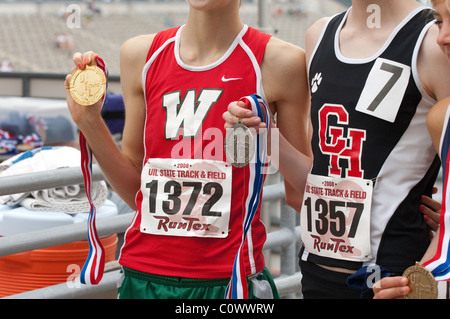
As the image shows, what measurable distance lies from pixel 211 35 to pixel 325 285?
74 cm

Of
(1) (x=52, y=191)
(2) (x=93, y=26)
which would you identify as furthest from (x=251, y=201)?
(2) (x=93, y=26)

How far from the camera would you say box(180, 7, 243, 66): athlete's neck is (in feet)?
6.07

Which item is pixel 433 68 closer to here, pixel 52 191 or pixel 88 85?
pixel 88 85

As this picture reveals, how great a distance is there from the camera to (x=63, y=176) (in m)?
2.70

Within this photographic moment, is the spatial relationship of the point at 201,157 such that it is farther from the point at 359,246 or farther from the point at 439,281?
the point at 439,281

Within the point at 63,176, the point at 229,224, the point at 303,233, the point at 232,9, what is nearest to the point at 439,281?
the point at 303,233

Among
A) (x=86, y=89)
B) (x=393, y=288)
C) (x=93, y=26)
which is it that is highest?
(x=93, y=26)

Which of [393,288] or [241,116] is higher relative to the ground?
[241,116]

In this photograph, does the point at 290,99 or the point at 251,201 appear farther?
the point at 290,99

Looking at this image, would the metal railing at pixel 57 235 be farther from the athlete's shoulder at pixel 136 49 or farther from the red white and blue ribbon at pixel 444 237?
the red white and blue ribbon at pixel 444 237

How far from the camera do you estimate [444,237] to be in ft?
A: 4.60

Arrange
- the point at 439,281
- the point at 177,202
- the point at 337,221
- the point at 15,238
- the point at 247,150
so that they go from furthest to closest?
the point at 15,238 < the point at 177,202 < the point at 337,221 < the point at 247,150 < the point at 439,281

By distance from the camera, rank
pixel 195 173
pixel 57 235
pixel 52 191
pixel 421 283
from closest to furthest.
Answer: pixel 421 283
pixel 195 173
pixel 57 235
pixel 52 191
